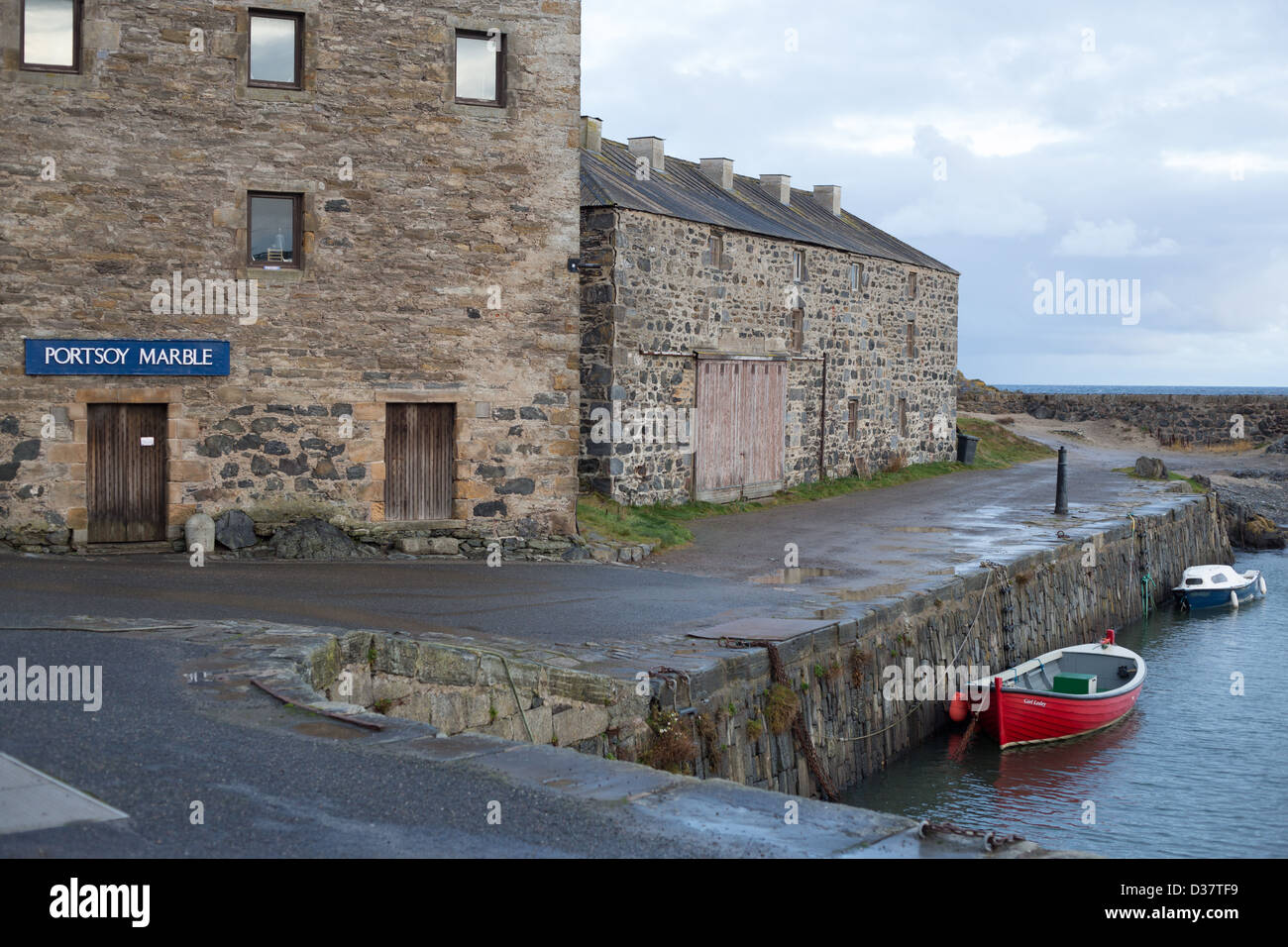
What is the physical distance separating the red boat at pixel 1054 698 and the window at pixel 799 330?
37.9 ft

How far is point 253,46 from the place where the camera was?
53.8 feet

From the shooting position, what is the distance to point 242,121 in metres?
16.3

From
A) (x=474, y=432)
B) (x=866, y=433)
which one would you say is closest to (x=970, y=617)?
(x=474, y=432)

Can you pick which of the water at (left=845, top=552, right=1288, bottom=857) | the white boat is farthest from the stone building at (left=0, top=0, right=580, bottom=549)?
the white boat

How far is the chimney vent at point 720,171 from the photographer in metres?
29.7

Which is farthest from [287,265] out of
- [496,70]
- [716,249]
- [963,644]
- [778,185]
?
[778,185]

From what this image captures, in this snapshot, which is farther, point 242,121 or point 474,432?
point 474,432

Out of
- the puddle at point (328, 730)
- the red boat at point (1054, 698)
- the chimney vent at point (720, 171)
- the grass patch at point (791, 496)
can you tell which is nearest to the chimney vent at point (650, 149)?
the chimney vent at point (720, 171)

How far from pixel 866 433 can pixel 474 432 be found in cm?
1667

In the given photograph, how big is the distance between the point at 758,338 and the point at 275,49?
1262 centimetres

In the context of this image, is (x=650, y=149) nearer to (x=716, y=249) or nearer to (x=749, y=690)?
(x=716, y=249)

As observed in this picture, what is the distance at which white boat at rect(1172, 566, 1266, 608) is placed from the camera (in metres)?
26.7

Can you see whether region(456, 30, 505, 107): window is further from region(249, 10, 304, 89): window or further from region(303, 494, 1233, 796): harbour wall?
region(303, 494, 1233, 796): harbour wall

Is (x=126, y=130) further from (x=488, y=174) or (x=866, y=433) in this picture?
(x=866, y=433)
